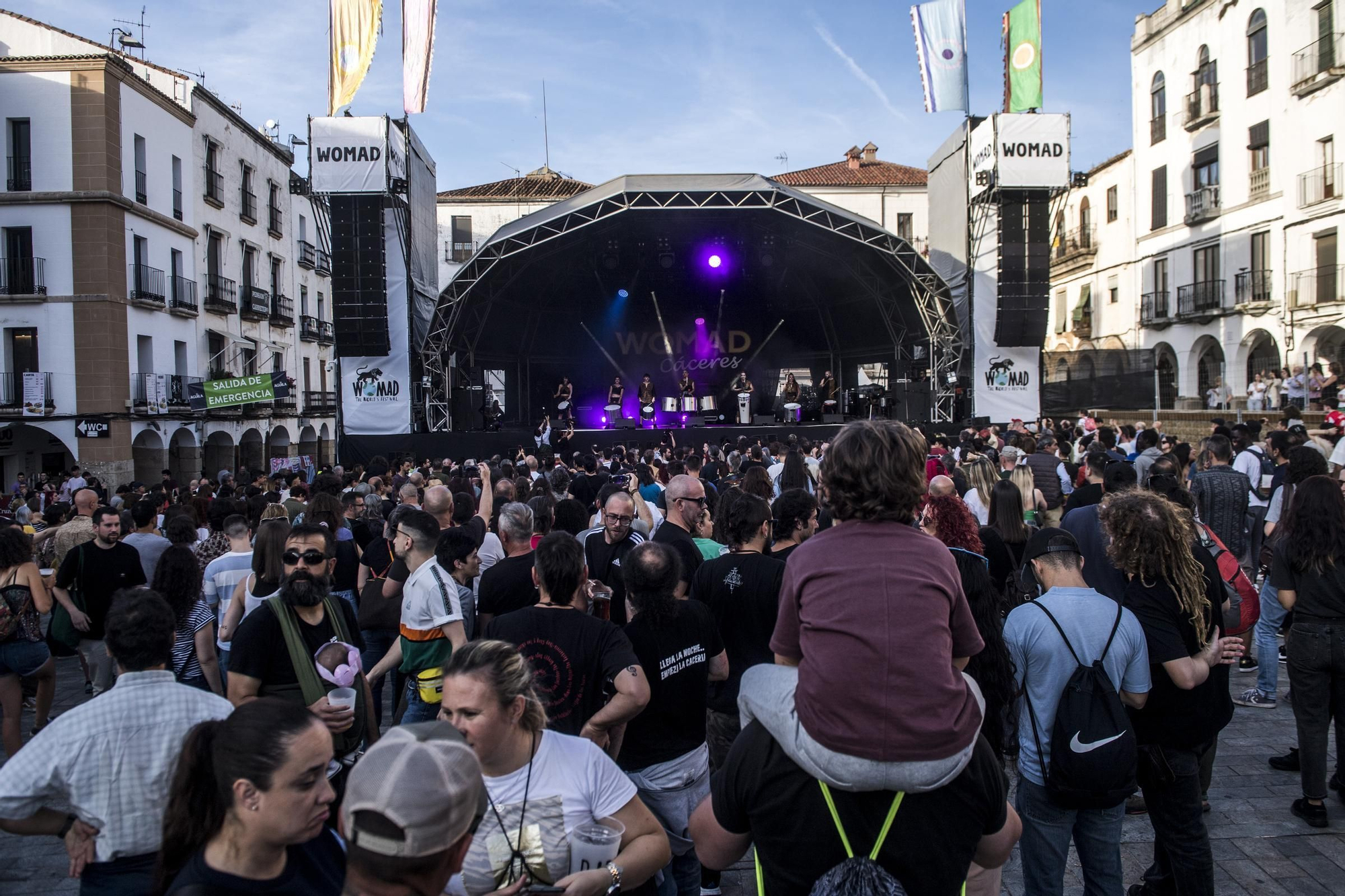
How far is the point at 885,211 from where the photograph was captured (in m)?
37.2

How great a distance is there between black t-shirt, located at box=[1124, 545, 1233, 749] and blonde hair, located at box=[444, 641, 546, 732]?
2099 millimetres

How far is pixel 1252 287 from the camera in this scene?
22.8 m

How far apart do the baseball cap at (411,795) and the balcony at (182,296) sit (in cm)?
2651

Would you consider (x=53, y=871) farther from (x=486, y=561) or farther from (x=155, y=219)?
(x=155, y=219)

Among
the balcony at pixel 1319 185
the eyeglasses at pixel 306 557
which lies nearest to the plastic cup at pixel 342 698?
the eyeglasses at pixel 306 557

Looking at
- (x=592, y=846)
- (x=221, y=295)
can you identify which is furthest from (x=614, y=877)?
(x=221, y=295)

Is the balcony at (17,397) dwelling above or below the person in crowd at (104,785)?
above

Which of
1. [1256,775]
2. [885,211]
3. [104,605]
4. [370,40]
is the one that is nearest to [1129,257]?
[885,211]

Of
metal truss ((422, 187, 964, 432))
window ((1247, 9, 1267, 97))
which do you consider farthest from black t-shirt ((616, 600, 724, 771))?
window ((1247, 9, 1267, 97))

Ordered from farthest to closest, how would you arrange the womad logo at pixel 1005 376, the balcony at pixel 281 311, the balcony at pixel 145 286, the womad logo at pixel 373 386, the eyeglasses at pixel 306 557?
the balcony at pixel 281 311 → the balcony at pixel 145 286 → the womad logo at pixel 1005 376 → the womad logo at pixel 373 386 → the eyeglasses at pixel 306 557

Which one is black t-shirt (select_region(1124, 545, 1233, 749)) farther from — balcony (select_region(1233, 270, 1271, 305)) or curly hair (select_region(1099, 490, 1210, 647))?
balcony (select_region(1233, 270, 1271, 305))

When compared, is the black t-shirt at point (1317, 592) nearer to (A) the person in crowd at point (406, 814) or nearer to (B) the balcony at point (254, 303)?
(A) the person in crowd at point (406, 814)

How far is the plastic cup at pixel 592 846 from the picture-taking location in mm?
1950

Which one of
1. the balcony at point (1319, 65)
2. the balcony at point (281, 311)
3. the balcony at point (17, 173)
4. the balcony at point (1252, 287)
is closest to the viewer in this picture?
the balcony at point (1319, 65)
